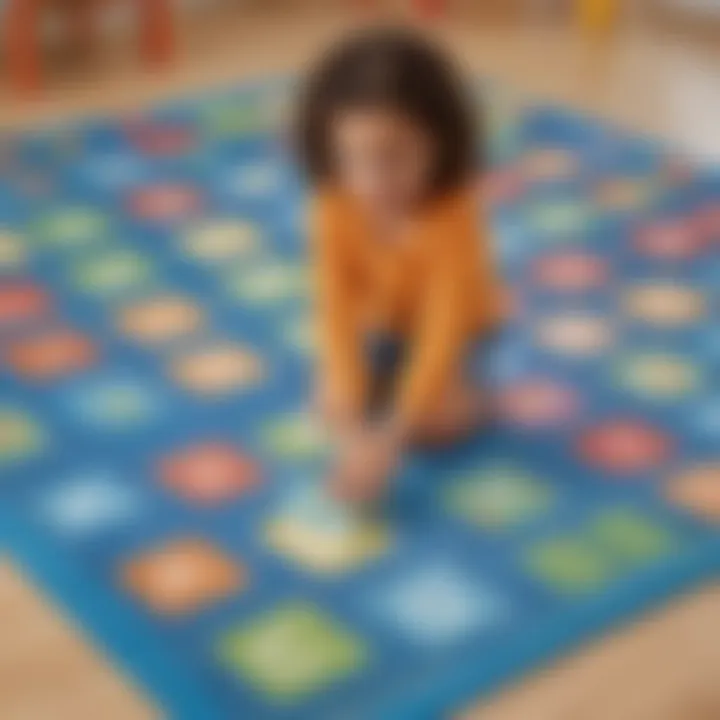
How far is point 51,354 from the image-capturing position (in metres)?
1.66

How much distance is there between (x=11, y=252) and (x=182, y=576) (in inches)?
30.8

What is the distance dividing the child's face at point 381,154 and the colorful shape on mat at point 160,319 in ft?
1.44

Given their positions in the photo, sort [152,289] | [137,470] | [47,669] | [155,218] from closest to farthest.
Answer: [47,669] → [137,470] → [152,289] → [155,218]

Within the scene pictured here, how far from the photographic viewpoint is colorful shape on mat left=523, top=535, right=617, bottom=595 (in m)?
1.28

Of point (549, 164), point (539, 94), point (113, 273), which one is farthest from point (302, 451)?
point (539, 94)

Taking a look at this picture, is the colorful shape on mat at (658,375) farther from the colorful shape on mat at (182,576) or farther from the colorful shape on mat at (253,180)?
the colorful shape on mat at (253,180)

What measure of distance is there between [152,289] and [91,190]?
1.24ft

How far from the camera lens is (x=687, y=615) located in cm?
125

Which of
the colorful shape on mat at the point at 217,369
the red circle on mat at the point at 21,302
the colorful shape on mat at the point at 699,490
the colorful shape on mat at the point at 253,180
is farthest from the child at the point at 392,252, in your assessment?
the colorful shape on mat at the point at 253,180

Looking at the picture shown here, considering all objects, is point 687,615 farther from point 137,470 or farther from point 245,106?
point 245,106

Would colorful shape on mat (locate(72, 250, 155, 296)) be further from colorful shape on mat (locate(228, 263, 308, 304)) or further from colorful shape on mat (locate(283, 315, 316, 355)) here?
colorful shape on mat (locate(283, 315, 316, 355))

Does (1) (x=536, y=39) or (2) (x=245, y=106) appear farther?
(1) (x=536, y=39)

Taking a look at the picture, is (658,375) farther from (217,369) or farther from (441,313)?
(217,369)

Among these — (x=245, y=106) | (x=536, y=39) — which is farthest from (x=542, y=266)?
(x=536, y=39)
